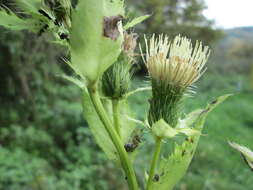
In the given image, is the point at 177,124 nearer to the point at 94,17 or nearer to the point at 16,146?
the point at 94,17

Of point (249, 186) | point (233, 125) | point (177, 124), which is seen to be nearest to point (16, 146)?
point (249, 186)

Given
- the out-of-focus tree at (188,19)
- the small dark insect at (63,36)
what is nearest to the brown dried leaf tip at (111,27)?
the small dark insect at (63,36)

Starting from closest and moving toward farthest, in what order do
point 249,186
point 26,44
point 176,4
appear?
1. point 249,186
2. point 26,44
3. point 176,4

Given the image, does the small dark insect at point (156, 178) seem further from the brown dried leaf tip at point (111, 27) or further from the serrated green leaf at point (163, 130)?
the brown dried leaf tip at point (111, 27)

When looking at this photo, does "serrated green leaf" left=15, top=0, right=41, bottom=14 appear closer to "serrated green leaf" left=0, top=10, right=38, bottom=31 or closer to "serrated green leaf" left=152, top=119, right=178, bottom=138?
"serrated green leaf" left=0, top=10, right=38, bottom=31

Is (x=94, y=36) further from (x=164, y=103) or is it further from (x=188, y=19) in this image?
(x=188, y=19)

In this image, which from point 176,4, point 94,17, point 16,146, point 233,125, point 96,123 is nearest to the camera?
point 94,17
